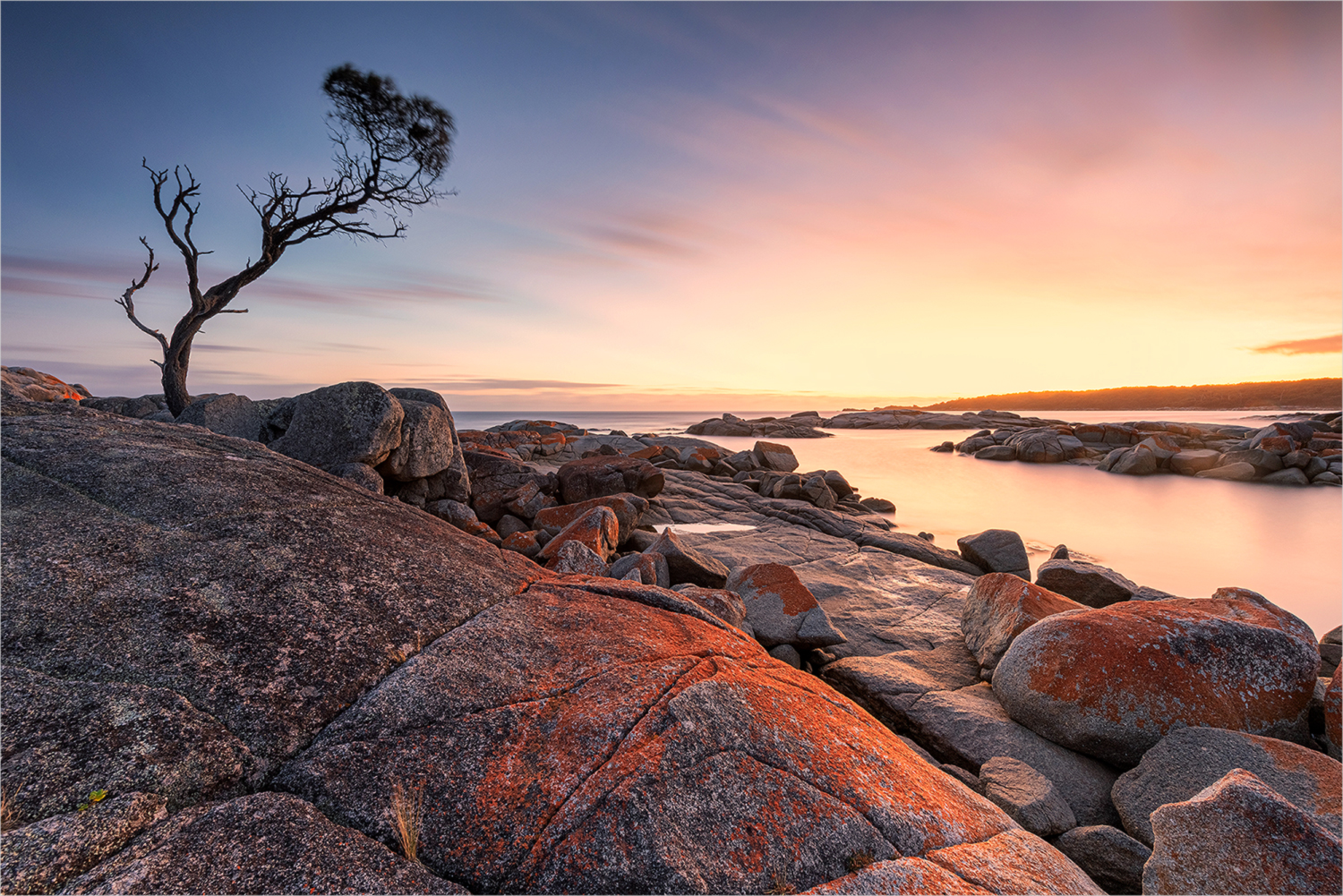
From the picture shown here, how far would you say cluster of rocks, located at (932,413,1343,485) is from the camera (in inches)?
1155

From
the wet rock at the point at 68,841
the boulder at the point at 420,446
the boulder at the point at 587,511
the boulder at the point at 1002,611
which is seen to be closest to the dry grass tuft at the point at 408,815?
the wet rock at the point at 68,841

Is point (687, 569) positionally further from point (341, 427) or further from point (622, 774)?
point (341, 427)

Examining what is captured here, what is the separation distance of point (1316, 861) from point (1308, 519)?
28836 mm

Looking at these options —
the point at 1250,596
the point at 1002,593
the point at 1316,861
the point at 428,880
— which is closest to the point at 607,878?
the point at 428,880

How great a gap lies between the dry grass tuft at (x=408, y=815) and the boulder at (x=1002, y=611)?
20.5 feet

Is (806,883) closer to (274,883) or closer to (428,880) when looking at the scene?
(428,880)

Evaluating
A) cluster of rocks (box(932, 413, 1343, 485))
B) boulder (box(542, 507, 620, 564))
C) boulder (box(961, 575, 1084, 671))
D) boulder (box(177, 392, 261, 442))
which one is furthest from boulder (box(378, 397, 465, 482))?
cluster of rocks (box(932, 413, 1343, 485))

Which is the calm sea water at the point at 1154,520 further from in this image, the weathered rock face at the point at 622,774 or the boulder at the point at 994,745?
the weathered rock face at the point at 622,774

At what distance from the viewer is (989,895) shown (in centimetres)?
246

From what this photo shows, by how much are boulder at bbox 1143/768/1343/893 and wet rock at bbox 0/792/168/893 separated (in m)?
4.91

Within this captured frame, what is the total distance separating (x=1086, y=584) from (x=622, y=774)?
934 centimetres

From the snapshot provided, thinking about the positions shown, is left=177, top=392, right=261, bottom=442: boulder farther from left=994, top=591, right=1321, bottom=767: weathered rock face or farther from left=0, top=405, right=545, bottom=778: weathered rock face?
left=994, top=591, right=1321, bottom=767: weathered rock face

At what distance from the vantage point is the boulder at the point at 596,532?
8133 millimetres

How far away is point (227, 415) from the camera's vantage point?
9.74 metres
